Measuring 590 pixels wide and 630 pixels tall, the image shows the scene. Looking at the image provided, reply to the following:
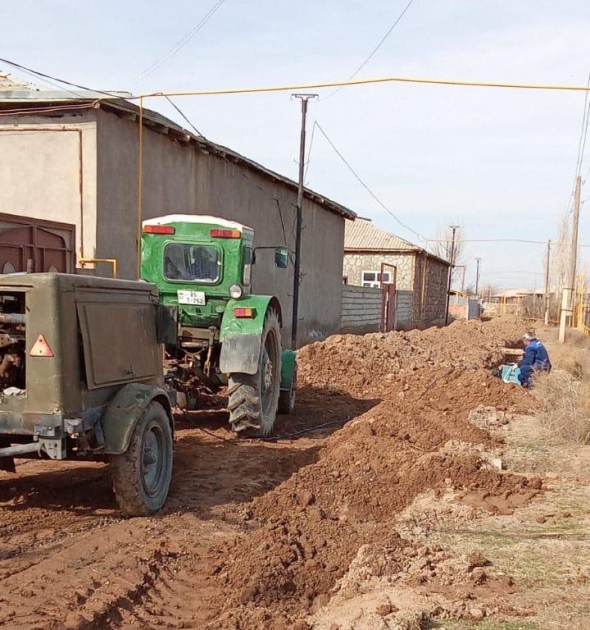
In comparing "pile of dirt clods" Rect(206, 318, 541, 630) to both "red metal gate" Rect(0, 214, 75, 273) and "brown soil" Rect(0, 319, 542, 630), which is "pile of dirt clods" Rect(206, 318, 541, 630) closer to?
"brown soil" Rect(0, 319, 542, 630)

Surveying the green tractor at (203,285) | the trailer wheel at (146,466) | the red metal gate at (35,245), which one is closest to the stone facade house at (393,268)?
the red metal gate at (35,245)

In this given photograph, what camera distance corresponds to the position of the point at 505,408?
10.8m

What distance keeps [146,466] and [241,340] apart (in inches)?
105

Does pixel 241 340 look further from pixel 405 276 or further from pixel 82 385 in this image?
pixel 405 276

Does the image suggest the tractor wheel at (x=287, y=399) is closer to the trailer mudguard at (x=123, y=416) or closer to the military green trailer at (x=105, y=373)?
the military green trailer at (x=105, y=373)

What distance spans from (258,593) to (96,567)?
1.10 metres

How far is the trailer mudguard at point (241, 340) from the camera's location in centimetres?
839

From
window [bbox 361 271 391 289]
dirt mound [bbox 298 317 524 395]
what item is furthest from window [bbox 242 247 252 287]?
window [bbox 361 271 391 289]

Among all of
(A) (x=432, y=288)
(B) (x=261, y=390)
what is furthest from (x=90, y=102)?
(A) (x=432, y=288)

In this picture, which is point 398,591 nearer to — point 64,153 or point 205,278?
point 205,278

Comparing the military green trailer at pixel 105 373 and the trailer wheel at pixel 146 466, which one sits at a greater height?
the military green trailer at pixel 105 373

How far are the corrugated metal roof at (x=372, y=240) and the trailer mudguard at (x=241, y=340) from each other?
94.4 ft

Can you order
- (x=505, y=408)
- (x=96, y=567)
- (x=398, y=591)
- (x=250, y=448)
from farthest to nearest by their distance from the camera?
(x=505, y=408) → (x=250, y=448) → (x=96, y=567) → (x=398, y=591)

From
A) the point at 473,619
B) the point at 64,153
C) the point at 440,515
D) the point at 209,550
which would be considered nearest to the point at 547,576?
the point at 473,619
